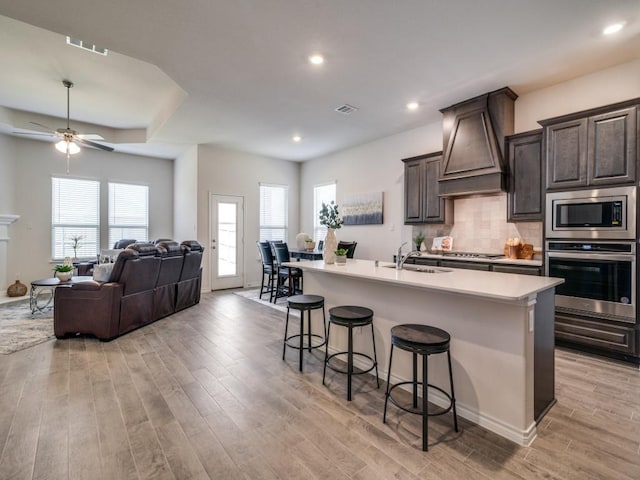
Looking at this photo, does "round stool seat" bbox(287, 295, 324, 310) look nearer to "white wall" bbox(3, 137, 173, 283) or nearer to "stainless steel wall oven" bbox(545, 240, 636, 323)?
"stainless steel wall oven" bbox(545, 240, 636, 323)

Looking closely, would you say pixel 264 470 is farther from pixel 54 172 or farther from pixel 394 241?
pixel 54 172

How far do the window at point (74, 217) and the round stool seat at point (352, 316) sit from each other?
6443mm

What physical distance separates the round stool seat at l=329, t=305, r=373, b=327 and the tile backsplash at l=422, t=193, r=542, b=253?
2737mm

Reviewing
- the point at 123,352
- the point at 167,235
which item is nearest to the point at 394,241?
the point at 123,352

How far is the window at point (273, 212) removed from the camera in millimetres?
7430

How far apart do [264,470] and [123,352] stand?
245 centimetres

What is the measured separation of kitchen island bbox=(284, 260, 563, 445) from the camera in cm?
186

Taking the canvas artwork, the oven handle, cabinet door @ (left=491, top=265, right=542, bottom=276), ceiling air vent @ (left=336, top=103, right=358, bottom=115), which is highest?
ceiling air vent @ (left=336, top=103, right=358, bottom=115)

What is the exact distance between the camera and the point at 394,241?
5668mm

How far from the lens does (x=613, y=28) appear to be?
271cm

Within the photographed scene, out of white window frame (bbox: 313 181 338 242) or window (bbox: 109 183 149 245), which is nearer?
window (bbox: 109 183 149 245)

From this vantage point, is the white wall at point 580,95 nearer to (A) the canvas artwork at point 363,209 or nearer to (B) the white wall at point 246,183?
(A) the canvas artwork at point 363,209

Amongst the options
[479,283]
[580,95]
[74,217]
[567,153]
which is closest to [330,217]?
[479,283]

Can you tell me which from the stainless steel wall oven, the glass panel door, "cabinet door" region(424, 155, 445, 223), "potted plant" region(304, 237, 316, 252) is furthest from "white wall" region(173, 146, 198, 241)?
the stainless steel wall oven
